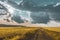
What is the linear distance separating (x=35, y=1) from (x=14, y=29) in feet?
2.29

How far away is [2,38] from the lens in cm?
345

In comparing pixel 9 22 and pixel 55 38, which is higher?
pixel 9 22

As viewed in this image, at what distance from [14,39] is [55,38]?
775 millimetres

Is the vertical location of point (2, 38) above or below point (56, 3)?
below

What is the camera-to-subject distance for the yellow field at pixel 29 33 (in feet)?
11.4

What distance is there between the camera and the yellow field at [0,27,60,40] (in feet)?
11.4

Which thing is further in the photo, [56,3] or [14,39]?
[56,3]

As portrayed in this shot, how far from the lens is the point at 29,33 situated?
138 inches

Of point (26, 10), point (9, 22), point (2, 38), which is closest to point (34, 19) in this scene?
point (26, 10)

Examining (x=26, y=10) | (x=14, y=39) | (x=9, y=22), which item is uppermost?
(x=26, y=10)

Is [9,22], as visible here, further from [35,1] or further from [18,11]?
[35,1]

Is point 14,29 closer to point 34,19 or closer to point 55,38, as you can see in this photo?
point 34,19

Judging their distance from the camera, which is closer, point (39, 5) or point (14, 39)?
point (14, 39)

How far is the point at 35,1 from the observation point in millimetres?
3654
